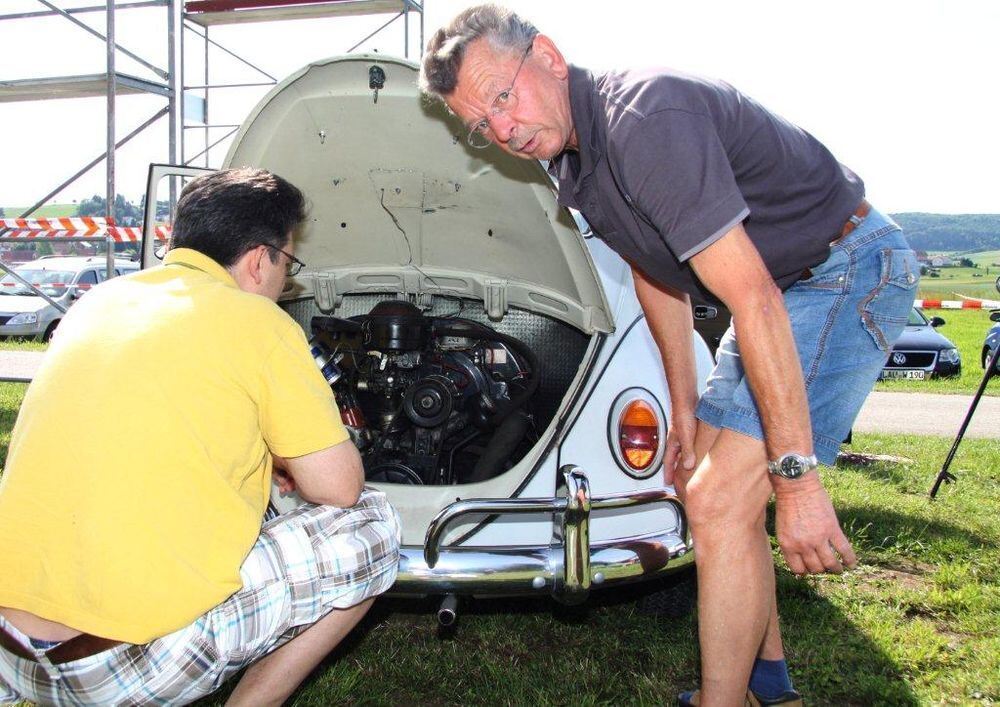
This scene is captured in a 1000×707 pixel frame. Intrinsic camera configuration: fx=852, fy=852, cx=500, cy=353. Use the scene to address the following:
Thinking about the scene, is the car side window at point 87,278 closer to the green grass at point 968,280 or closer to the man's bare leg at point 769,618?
the man's bare leg at point 769,618

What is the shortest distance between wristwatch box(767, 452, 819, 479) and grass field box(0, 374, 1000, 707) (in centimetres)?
119

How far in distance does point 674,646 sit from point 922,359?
12090 millimetres

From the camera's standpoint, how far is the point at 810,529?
178cm

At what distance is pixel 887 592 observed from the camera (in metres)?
3.51

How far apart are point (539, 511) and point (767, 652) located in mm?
737

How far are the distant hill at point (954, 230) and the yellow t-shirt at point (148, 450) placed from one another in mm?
120187

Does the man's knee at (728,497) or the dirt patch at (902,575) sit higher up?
the man's knee at (728,497)

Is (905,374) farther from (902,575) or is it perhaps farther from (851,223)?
(851,223)

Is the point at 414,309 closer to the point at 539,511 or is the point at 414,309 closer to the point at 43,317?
the point at 539,511

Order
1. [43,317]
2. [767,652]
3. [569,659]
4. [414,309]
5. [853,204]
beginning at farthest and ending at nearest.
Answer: [43,317] → [414,309] → [569,659] → [767,652] → [853,204]

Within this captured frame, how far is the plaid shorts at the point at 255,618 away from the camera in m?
1.74

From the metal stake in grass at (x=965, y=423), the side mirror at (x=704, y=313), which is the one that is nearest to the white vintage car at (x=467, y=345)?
the side mirror at (x=704, y=313)

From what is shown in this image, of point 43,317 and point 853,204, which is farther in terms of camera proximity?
point 43,317

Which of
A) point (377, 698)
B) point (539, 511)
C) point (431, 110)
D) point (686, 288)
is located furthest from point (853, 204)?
point (377, 698)
